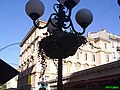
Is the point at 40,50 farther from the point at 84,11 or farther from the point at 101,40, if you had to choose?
the point at 101,40

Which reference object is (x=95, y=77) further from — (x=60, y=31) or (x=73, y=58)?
(x=73, y=58)

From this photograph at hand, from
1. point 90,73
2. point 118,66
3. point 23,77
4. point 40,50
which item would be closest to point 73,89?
point 90,73

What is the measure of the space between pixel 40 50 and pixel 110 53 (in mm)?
42918

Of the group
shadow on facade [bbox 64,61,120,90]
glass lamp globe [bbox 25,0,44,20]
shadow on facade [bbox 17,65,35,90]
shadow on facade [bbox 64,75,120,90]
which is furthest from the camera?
shadow on facade [bbox 17,65,35,90]

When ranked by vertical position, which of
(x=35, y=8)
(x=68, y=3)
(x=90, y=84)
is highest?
(x=68, y=3)

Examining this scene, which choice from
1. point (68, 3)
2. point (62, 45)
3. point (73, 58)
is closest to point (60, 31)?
point (62, 45)

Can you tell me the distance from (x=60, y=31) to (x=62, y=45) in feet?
0.93

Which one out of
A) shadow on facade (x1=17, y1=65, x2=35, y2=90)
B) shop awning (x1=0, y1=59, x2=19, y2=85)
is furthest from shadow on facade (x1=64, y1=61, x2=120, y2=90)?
shadow on facade (x1=17, y1=65, x2=35, y2=90)

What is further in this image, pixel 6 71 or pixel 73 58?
pixel 73 58

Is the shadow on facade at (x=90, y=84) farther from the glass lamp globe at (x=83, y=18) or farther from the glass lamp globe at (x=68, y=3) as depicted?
the glass lamp globe at (x=68, y=3)

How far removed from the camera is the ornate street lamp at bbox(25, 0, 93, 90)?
4.42 m

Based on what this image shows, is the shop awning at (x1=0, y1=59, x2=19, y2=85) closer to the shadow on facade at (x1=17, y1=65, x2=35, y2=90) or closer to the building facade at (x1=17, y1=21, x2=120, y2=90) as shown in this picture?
the building facade at (x1=17, y1=21, x2=120, y2=90)

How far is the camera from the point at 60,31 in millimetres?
4527

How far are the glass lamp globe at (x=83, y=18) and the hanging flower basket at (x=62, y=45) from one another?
2.35 feet
